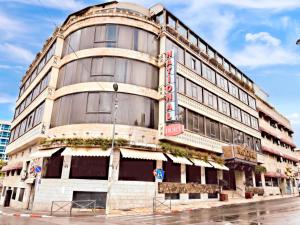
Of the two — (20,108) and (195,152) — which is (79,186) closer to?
(195,152)

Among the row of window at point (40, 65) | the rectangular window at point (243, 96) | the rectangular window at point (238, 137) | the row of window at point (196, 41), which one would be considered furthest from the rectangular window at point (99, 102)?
the rectangular window at point (243, 96)

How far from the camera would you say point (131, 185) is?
19594 mm

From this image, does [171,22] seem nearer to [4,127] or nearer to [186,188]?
[186,188]

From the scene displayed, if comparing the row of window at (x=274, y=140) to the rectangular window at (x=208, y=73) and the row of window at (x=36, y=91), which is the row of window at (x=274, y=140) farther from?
the row of window at (x=36, y=91)

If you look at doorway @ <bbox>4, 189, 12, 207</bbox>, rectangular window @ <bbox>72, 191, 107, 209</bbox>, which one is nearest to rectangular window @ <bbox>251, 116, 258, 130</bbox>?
rectangular window @ <bbox>72, 191, 107, 209</bbox>

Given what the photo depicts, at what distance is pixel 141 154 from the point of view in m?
19.9

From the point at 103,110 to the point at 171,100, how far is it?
20.2 ft

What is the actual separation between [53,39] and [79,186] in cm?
1763

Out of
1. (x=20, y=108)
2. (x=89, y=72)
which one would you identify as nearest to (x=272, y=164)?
(x=89, y=72)

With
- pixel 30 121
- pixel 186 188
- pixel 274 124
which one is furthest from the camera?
pixel 274 124

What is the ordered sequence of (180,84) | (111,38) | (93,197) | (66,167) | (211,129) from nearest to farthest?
1. (93,197)
2. (66,167)
3. (111,38)
4. (180,84)
5. (211,129)

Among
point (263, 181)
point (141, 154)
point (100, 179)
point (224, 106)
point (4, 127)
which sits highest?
point (4, 127)

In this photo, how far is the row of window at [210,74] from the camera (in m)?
27.3

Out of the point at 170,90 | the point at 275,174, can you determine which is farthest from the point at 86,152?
the point at 275,174
